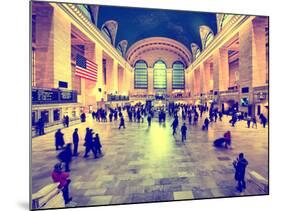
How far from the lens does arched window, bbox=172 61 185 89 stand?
18.0ft

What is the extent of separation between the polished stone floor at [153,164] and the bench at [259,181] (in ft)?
0.40

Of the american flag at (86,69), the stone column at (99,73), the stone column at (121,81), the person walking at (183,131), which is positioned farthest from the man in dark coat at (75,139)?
the person walking at (183,131)

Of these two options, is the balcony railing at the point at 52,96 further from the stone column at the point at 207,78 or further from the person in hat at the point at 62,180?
the stone column at the point at 207,78

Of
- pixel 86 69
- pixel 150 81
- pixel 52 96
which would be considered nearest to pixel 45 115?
pixel 52 96

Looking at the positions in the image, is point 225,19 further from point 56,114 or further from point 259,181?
point 56,114

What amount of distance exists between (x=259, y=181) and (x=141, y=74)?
437 cm

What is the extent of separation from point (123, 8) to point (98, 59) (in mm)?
1596

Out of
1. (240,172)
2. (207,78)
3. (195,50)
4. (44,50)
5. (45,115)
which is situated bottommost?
(240,172)

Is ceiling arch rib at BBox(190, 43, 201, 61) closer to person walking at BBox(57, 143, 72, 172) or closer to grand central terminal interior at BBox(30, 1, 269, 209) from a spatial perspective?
grand central terminal interior at BBox(30, 1, 269, 209)

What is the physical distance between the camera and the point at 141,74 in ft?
18.1

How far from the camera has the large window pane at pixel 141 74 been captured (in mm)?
5400

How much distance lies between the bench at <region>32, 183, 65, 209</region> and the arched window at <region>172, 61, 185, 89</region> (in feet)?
13.3
